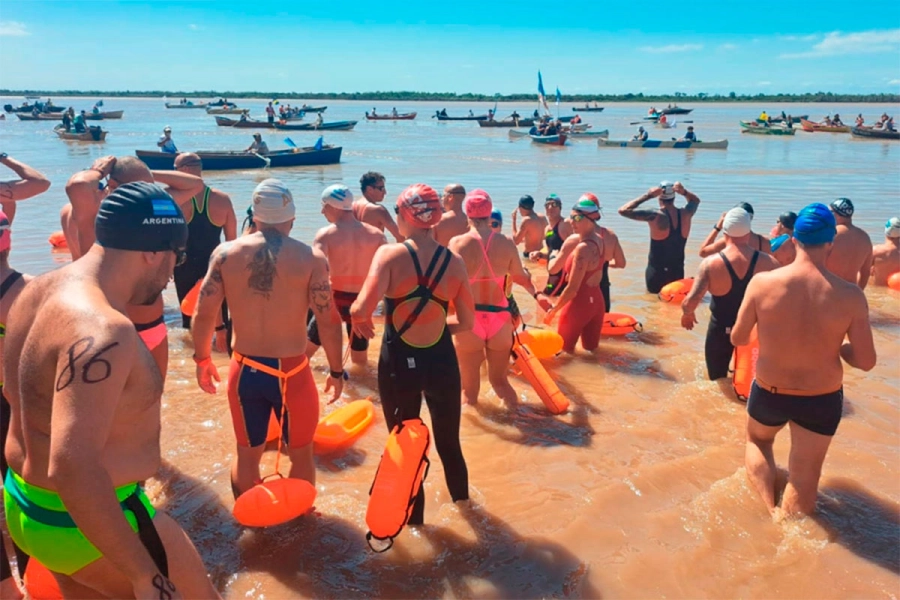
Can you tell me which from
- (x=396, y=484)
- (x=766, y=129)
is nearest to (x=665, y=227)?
(x=396, y=484)

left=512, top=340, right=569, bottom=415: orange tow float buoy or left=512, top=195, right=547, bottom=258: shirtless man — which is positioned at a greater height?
left=512, top=195, right=547, bottom=258: shirtless man

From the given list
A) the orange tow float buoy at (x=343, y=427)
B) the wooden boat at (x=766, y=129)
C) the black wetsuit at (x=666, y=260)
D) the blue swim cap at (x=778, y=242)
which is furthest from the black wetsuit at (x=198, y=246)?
the wooden boat at (x=766, y=129)

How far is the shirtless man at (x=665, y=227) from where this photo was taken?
801cm

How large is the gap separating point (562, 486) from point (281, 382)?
6.97 ft

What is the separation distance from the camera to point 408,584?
11.3 feet

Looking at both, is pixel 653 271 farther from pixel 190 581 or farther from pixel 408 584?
pixel 190 581

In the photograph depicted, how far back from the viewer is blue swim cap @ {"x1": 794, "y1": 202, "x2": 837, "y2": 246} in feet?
11.6

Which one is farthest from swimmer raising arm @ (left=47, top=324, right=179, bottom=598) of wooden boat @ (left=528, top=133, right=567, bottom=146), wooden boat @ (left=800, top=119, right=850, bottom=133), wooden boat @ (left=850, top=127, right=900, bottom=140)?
wooden boat @ (left=800, top=119, right=850, bottom=133)

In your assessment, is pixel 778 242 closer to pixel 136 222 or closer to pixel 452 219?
pixel 452 219

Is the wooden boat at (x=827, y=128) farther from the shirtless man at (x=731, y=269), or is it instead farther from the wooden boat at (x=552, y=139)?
the shirtless man at (x=731, y=269)

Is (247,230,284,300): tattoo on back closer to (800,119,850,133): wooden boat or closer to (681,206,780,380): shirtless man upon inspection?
(681,206,780,380): shirtless man

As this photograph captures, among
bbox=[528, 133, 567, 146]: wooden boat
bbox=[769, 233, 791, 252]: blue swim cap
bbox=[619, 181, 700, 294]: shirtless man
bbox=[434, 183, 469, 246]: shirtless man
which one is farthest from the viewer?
bbox=[528, 133, 567, 146]: wooden boat

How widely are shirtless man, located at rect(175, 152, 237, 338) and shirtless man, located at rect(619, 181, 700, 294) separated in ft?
15.3

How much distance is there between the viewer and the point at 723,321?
5.68m
